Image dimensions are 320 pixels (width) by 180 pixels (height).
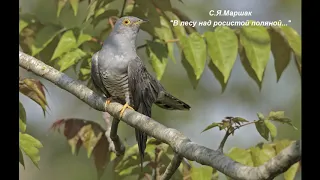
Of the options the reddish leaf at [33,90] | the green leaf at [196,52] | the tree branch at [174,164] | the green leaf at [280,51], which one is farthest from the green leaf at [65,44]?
the green leaf at [280,51]

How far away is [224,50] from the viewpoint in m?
1.32

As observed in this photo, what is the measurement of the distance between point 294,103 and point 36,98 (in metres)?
0.82

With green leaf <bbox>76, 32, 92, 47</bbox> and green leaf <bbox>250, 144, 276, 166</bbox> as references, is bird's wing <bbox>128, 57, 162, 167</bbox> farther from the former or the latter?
green leaf <bbox>250, 144, 276, 166</bbox>

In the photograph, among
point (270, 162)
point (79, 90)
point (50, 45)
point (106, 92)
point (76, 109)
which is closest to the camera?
point (270, 162)

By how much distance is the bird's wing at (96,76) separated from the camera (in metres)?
1.51

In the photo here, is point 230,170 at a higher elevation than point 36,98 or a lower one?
lower

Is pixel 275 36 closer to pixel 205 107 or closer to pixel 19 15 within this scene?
pixel 205 107

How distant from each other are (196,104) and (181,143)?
2.28 feet

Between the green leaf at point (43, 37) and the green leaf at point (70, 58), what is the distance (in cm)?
11

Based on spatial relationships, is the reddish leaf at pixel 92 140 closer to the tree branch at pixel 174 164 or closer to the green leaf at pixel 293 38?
the tree branch at pixel 174 164

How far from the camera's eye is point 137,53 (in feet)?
5.32

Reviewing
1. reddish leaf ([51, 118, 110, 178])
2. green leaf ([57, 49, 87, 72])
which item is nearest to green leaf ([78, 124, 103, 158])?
reddish leaf ([51, 118, 110, 178])

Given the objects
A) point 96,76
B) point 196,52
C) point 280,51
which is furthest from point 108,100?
point 280,51
